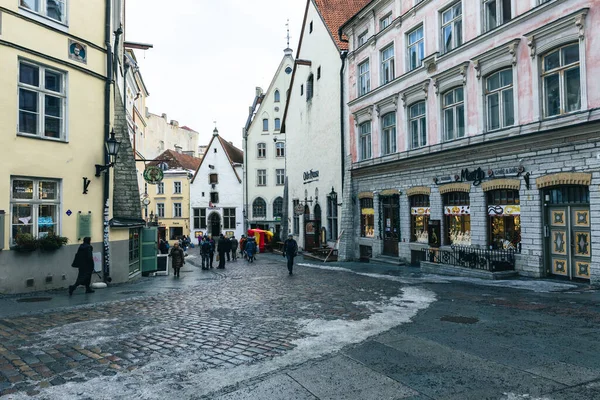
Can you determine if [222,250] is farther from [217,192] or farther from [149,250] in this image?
[217,192]

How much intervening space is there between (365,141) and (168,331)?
18.6 m

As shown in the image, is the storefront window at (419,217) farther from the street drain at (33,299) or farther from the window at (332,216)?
the street drain at (33,299)

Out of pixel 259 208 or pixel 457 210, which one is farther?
pixel 259 208

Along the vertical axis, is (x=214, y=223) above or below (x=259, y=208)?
below

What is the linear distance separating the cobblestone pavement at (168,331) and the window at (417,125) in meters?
8.83

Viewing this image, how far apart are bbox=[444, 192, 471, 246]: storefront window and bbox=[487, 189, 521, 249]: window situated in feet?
3.45

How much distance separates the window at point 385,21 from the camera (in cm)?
2277

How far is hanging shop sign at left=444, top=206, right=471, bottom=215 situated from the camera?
1762 centimetres

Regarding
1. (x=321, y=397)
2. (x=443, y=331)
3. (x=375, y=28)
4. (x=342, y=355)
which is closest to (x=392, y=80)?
(x=375, y=28)

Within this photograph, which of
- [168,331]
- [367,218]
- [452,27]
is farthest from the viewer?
[367,218]

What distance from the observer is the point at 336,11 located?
31062mm

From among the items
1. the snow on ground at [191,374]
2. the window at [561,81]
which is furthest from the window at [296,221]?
the snow on ground at [191,374]

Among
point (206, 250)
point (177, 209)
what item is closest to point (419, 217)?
point (206, 250)

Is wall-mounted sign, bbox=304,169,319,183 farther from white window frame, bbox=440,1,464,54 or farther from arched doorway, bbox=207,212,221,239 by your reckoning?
arched doorway, bbox=207,212,221,239
